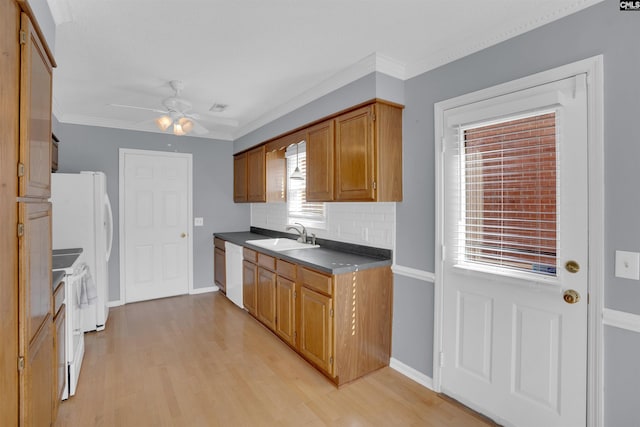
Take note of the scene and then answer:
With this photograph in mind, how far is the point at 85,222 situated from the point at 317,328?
2.66m

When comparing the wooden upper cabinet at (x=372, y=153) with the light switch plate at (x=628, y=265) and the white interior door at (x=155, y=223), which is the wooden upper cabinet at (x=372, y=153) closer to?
the light switch plate at (x=628, y=265)

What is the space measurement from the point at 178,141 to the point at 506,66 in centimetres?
420

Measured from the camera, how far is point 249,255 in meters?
3.73

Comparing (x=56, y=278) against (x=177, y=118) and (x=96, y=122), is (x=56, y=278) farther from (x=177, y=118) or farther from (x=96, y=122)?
(x=96, y=122)

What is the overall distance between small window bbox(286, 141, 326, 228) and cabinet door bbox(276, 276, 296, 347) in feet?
2.84

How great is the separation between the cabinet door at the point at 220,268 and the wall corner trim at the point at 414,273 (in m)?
2.70

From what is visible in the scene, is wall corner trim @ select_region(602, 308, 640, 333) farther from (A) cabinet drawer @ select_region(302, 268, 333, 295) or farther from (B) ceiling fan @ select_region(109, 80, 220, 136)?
(B) ceiling fan @ select_region(109, 80, 220, 136)

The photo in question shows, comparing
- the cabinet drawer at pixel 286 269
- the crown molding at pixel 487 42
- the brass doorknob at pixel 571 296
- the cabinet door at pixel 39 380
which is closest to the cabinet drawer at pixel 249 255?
the cabinet drawer at pixel 286 269

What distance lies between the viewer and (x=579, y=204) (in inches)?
66.4

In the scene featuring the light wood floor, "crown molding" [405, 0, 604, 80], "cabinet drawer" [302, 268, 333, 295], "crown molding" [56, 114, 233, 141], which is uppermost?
"crown molding" [56, 114, 233, 141]

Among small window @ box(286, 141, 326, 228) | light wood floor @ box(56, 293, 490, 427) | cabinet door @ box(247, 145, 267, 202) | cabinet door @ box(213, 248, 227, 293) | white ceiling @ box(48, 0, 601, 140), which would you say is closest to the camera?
white ceiling @ box(48, 0, 601, 140)

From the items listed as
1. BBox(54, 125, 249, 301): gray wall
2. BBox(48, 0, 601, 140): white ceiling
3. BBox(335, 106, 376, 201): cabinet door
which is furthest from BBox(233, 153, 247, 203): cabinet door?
BBox(335, 106, 376, 201): cabinet door

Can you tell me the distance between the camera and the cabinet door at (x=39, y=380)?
4.17ft

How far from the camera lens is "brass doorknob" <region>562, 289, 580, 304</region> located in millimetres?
1699
